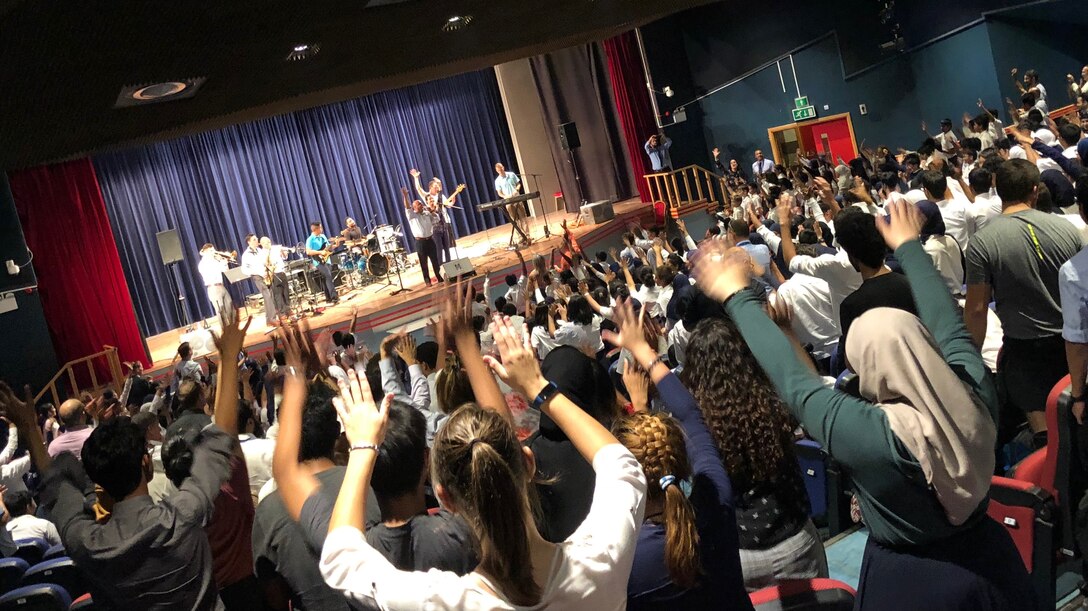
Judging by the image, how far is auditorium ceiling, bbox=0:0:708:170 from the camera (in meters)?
1.60

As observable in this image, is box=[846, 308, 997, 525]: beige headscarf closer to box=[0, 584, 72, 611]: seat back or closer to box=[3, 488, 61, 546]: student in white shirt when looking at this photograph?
box=[0, 584, 72, 611]: seat back

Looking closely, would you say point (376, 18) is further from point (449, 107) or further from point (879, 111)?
point (449, 107)

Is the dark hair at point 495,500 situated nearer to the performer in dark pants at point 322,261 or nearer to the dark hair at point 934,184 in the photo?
the dark hair at point 934,184

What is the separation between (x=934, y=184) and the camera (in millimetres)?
4387

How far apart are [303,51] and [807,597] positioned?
1.77 m

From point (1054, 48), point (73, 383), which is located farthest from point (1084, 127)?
point (73, 383)

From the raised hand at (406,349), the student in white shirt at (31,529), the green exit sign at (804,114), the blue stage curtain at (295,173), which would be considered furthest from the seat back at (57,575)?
the green exit sign at (804,114)

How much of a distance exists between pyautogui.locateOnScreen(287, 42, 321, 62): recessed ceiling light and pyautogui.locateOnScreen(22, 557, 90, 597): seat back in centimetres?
246

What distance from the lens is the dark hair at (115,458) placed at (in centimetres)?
224

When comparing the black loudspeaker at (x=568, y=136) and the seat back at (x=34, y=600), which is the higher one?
the black loudspeaker at (x=568, y=136)

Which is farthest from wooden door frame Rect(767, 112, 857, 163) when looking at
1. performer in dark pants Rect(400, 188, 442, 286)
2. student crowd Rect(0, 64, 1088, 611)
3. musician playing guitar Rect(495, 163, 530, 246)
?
student crowd Rect(0, 64, 1088, 611)

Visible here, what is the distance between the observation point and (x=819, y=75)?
1373 cm

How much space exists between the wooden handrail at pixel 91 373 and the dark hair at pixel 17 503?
6.33 meters

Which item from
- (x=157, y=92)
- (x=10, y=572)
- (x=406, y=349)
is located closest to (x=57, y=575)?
(x=10, y=572)
